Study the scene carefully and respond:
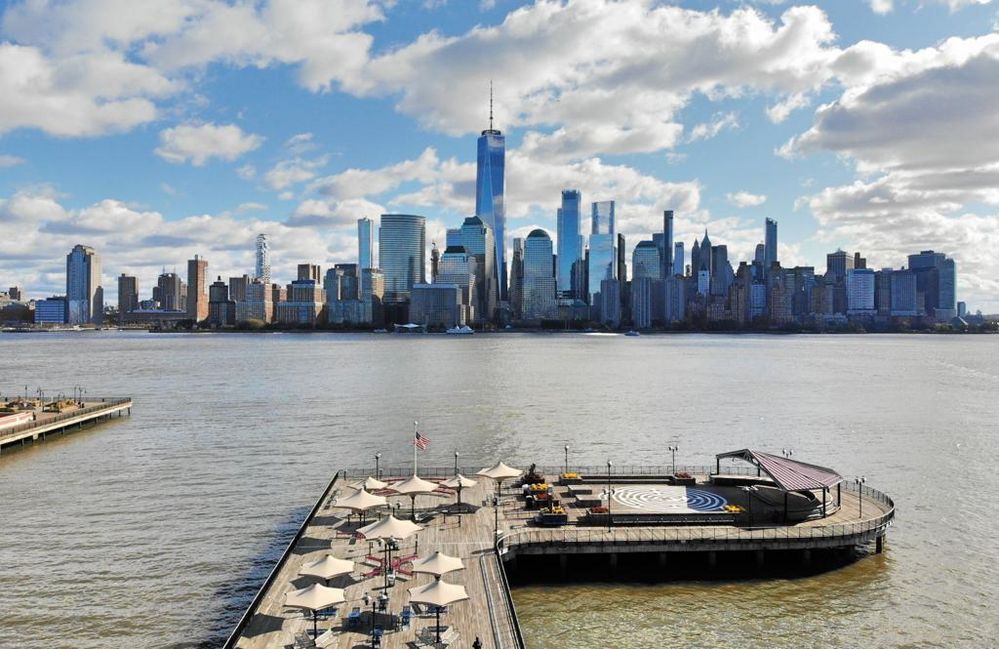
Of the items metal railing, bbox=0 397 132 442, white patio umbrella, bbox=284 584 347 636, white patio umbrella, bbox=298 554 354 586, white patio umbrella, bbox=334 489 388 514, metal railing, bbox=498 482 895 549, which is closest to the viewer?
white patio umbrella, bbox=284 584 347 636

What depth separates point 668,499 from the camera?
4341 cm

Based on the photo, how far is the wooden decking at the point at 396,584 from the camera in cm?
2650

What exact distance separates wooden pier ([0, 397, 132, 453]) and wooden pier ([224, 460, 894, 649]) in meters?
39.6

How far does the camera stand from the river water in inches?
1264

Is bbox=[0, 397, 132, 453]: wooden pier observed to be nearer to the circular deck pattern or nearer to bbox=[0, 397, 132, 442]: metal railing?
bbox=[0, 397, 132, 442]: metal railing

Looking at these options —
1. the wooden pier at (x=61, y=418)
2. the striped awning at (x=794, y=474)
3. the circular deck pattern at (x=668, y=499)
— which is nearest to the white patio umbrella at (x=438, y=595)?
the circular deck pattern at (x=668, y=499)

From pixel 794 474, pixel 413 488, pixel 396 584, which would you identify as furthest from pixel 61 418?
pixel 794 474

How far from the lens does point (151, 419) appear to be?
86750mm

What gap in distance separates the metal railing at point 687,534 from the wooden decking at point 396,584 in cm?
221

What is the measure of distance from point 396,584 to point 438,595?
450 cm

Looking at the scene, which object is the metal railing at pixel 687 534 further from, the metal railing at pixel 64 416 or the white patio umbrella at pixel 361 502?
the metal railing at pixel 64 416

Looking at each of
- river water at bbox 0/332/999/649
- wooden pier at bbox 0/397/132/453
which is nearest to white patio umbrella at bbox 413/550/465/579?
river water at bbox 0/332/999/649

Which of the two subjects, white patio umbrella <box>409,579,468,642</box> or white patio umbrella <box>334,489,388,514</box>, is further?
white patio umbrella <box>334,489,388,514</box>

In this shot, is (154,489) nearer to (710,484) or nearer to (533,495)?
(533,495)
